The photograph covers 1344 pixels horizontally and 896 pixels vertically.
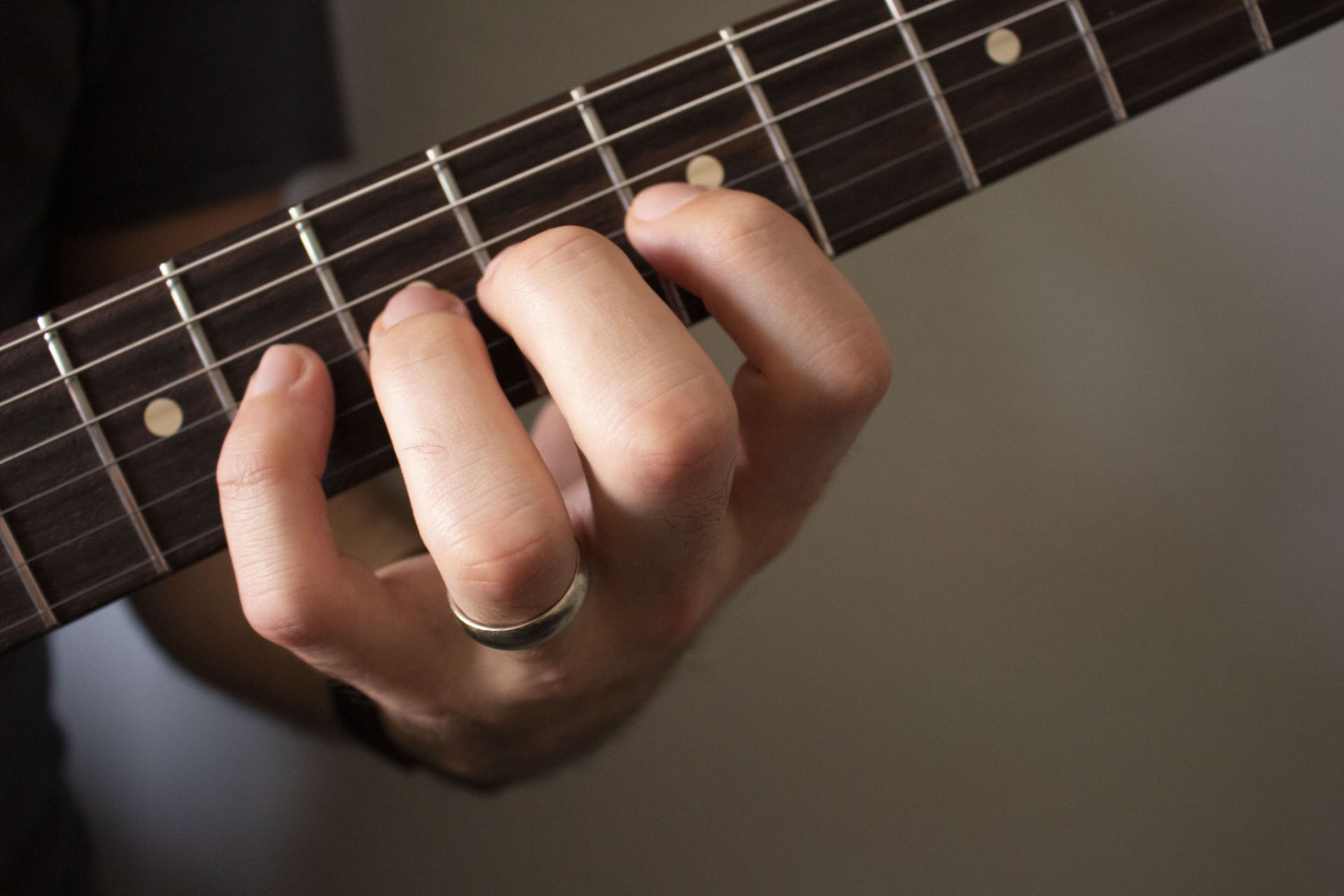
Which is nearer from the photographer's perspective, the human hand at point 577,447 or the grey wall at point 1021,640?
the human hand at point 577,447

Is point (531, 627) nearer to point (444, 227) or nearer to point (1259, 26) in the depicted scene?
point (444, 227)

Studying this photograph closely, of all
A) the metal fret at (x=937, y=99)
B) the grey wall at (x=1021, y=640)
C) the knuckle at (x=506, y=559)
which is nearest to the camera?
the knuckle at (x=506, y=559)

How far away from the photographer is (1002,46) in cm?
33

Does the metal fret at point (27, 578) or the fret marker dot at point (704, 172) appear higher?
the fret marker dot at point (704, 172)

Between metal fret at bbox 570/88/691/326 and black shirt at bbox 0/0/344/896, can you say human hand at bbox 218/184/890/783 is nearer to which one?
metal fret at bbox 570/88/691/326

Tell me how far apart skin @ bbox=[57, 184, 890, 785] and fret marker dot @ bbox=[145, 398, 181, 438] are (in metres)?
0.05

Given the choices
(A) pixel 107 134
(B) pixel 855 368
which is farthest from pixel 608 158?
(A) pixel 107 134

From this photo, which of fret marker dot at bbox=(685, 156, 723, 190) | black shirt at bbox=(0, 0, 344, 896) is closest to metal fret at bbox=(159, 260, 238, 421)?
fret marker dot at bbox=(685, 156, 723, 190)

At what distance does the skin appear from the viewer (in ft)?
0.74

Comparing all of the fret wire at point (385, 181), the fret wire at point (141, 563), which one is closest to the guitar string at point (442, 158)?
the fret wire at point (385, 181)

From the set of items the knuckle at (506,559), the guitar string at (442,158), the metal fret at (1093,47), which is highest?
the guitar string at (442,158)

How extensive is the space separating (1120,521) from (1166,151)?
1.03 feet

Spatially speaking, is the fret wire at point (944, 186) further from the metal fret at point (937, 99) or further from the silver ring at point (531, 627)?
the silver ring at point (531, 627)

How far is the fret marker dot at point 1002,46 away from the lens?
1.07ft
